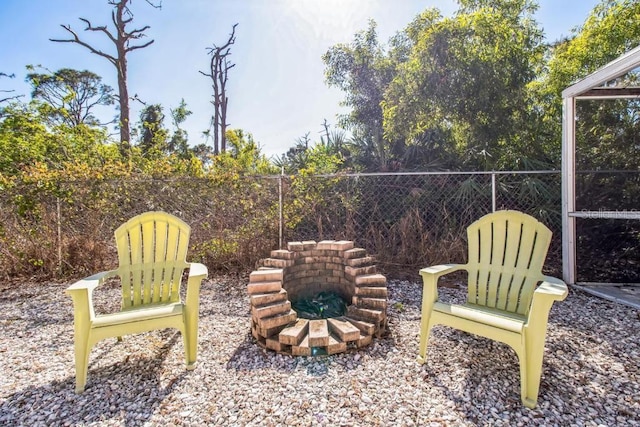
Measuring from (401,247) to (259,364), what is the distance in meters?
2.73

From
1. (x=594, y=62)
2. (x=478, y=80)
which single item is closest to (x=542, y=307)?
(x=478, y=80)

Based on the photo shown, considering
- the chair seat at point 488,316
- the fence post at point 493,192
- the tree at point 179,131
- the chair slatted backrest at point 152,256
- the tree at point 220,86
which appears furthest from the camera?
the tree at point 179,131

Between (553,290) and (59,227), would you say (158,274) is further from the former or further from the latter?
(59,227)

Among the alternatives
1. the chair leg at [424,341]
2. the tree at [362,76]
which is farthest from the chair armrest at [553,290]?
the tree at [362,76]

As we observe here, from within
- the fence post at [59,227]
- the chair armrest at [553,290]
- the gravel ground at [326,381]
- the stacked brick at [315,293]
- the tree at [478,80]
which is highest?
the tree at [478,80]

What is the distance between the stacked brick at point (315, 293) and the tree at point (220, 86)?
1066cm

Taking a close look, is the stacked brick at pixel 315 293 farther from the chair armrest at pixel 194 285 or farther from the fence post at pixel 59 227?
the fence post at pixel 59 227

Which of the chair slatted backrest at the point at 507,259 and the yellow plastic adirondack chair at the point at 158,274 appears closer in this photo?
the yellow plastic adirondack chair at the point at 158,274

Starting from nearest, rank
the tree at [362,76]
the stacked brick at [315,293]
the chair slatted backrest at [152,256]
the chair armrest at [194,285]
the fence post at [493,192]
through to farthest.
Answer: the chair armrest at [194,285] → the stacked brick at [315,293] → the chair slatted backrest at [152,256] → the fence post at [493,192] → the tree at [362,76]

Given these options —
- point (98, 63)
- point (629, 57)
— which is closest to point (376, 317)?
point (629, 57)

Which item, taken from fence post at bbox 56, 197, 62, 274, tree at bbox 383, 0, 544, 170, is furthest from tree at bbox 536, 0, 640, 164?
fence post at bbox 56, 197, 62, 274

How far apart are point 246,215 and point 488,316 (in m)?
3.23

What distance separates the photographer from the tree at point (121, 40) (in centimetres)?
763

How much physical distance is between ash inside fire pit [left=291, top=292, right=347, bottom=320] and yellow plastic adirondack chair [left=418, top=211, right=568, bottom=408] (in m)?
0.98
